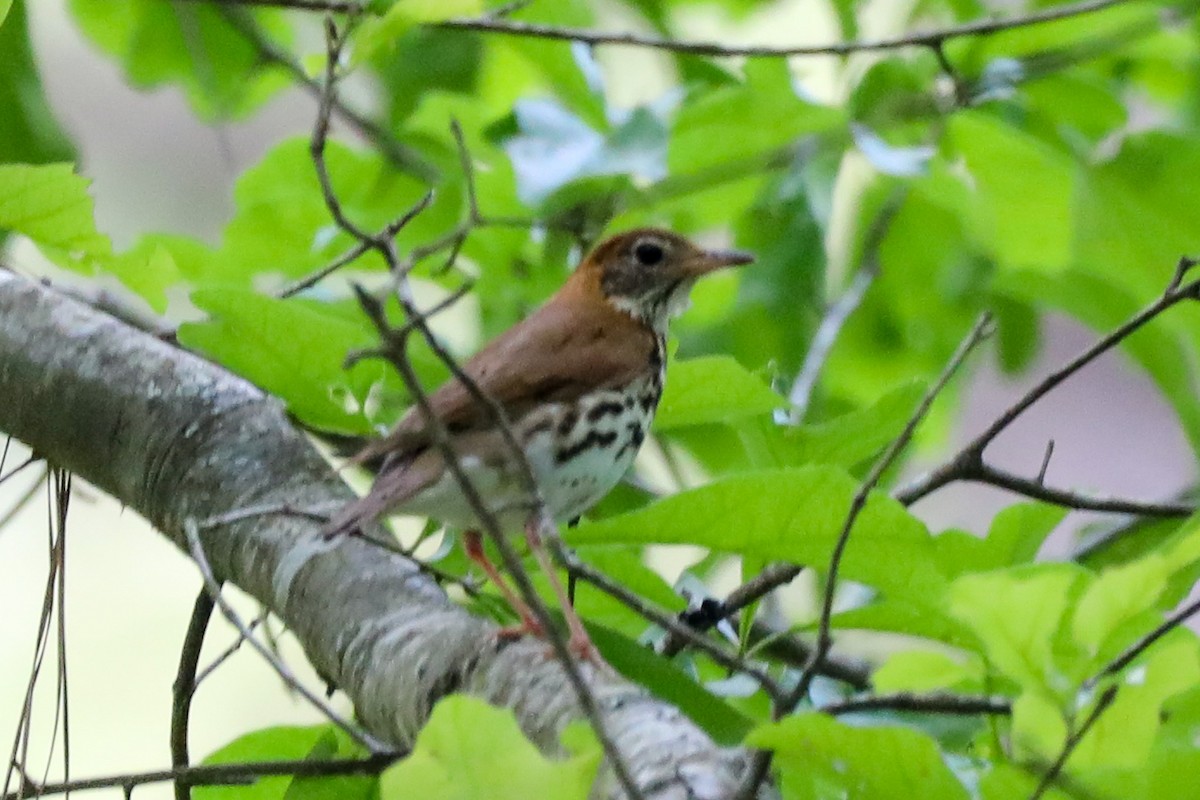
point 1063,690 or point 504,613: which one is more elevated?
point 504,613

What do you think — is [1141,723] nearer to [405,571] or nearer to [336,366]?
[405,571]

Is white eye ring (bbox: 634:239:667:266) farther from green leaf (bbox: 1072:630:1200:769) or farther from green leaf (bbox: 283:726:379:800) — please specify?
green leaf (bbox: 1072:630:1200:769)

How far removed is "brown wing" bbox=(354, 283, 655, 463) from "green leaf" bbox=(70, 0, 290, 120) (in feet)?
2.10

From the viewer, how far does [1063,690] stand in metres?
0.63

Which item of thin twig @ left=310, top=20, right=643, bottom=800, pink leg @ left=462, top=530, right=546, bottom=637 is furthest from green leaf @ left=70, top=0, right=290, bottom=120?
thin twig @ left=310, top=20, right=643, bottom=800

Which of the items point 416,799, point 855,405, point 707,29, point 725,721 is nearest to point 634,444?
point 725,721

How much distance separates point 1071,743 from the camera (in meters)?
0.59

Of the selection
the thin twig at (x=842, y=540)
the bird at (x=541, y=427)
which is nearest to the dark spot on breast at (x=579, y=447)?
the bird at (x=541, y=427)

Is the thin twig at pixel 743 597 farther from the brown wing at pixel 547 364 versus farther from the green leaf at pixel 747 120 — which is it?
the green leaf at pixel 747 120

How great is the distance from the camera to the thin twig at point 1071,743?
0.57 m

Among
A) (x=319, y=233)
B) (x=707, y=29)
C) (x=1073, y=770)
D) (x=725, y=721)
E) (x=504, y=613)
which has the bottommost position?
(x=1073, y=770)

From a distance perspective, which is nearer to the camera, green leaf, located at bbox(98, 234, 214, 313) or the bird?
green leaf, located at bbox(98, 234, 214, 313)

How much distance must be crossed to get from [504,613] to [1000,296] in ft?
3.67

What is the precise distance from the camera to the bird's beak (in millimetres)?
1670
